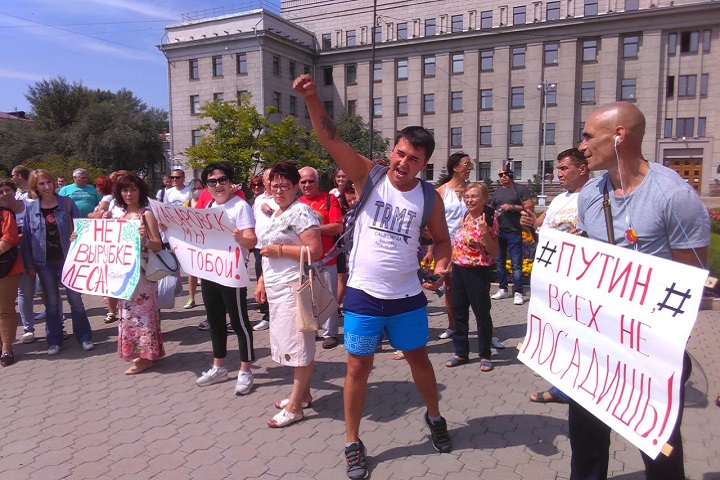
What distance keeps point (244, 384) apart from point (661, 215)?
366 centimetres

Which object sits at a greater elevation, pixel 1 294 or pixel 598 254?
pixel 598 254

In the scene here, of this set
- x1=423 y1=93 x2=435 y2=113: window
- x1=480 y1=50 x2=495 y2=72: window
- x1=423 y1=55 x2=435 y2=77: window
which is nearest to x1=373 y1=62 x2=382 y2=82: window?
x1=423 y1=55 x2=435 y2=77: window

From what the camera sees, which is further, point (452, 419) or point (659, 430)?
point (452, 419)

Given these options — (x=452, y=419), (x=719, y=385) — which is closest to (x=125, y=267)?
(x=452, y=419)

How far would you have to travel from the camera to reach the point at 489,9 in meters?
47.4

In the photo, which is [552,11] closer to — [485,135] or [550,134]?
[550,134]

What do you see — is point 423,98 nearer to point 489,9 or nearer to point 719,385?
point 489,9

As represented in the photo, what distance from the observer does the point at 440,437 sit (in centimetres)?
358

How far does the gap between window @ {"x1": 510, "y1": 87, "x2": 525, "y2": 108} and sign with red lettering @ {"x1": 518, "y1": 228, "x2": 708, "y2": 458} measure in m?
47.2

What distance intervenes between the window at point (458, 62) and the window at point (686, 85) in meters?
17.9

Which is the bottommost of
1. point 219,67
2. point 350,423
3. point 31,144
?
point 350,423

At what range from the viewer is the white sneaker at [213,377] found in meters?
4.83

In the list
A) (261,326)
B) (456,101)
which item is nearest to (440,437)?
(261,326)

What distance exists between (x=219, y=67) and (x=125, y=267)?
48851 mm
